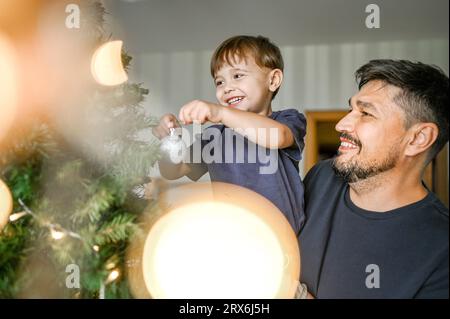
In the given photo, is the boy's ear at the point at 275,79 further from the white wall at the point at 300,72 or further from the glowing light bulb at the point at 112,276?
the glowing light bulb at the point at 112,276

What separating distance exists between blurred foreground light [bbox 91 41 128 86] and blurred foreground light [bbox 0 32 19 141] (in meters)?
0.17

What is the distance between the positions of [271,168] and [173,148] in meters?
0.21

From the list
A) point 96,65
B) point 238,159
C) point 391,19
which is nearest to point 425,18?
point 391,19

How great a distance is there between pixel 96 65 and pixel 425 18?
1.00 m

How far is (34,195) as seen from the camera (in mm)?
749

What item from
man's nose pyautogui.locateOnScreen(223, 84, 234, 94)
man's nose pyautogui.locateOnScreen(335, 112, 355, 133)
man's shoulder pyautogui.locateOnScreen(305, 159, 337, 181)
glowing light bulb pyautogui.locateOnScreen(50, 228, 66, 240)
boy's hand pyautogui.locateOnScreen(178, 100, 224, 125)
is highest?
man's nose pyautogui.locateOnScreen(223, 84, 234, 94)

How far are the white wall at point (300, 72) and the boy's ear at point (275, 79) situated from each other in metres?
0.16

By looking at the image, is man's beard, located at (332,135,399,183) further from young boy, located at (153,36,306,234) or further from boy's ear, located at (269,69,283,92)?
boy's ear, located at (269,69,283,92)

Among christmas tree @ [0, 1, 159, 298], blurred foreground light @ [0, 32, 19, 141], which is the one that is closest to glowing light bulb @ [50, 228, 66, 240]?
christmas tree @ [0, 1, 159, 298]

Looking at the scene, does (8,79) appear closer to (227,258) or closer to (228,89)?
(228,89)

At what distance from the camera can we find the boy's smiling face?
3.15 ft

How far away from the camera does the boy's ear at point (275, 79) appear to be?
39.1 inches

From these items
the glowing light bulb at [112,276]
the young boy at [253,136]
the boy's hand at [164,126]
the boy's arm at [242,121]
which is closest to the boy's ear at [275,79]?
the young boy at [253,136]

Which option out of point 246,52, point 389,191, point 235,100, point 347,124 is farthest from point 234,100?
point 389,191
